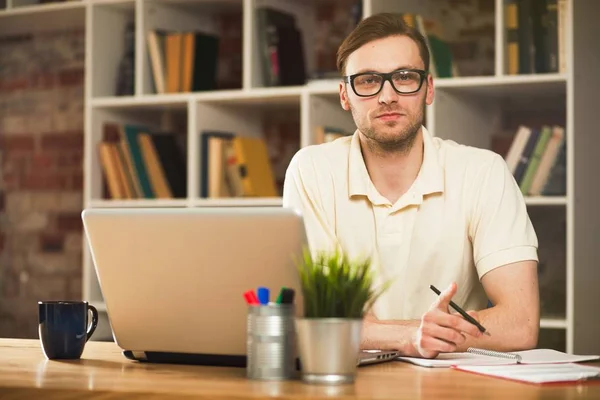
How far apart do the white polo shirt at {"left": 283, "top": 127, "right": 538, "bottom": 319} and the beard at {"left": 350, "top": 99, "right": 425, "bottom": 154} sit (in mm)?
66

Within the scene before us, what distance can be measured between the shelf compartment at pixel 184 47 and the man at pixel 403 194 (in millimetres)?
1331

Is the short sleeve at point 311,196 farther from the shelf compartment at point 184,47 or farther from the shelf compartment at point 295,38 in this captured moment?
the shelf compartment at point 184,47

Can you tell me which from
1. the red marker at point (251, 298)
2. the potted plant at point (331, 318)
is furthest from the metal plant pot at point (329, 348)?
the red marker at point (251, 298)

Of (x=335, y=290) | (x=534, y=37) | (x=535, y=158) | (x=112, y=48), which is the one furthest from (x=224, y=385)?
(x=112, y=48)

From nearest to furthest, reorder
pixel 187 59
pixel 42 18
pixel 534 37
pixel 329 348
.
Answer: pixel 329 348, pixel 534 37, pixel 187 59, pixel 42 18

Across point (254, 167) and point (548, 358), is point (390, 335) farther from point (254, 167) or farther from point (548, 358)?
point (254, 167)

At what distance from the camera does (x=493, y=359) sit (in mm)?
1761

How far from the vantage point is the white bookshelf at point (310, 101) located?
3141 millimetres

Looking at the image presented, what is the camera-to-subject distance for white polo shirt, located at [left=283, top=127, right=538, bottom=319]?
239cm

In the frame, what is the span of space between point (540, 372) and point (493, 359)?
0.21 metres

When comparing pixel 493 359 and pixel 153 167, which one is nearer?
pixel 493 359

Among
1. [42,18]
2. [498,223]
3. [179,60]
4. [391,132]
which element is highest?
[42,18]

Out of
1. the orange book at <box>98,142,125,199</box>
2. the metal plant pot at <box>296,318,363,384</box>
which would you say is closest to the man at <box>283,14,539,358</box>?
the metal plant pot at <box>296,318,363,384</box>

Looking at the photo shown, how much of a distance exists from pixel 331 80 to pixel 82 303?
5.95ft
